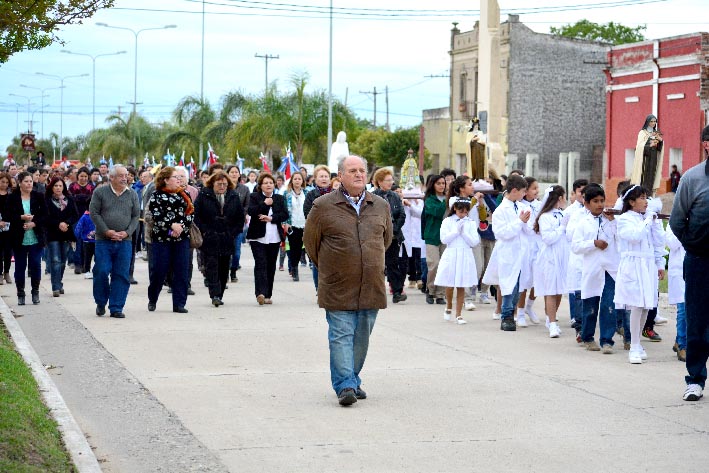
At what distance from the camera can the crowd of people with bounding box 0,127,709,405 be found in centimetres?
973

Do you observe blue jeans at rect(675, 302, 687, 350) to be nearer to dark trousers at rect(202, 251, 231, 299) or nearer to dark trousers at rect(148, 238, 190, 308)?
dark trousers at rect(148, 238, 190, 308)

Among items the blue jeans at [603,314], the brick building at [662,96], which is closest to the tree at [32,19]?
the blue jeans at [603,314]

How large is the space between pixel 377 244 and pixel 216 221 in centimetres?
773

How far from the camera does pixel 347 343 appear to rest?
378 inches

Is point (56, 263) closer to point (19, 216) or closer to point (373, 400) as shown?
point (19, 216)

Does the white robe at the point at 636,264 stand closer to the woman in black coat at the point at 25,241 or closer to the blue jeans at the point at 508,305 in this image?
the blue jeans at the point at 508,305

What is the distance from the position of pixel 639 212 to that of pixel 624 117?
38.4 metres

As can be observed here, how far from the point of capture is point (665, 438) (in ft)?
27.0

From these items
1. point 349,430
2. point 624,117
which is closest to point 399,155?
point 624,117

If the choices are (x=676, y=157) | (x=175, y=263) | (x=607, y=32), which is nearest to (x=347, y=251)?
(x=175, y=263)

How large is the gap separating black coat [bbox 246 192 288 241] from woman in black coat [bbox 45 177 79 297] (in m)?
3.08

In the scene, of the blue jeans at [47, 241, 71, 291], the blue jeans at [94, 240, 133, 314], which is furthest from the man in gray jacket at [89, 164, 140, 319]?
the blue jeans at [47, 241, 71, 291]

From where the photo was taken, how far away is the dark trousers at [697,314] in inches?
372

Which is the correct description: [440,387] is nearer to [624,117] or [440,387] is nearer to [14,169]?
[14,169]
